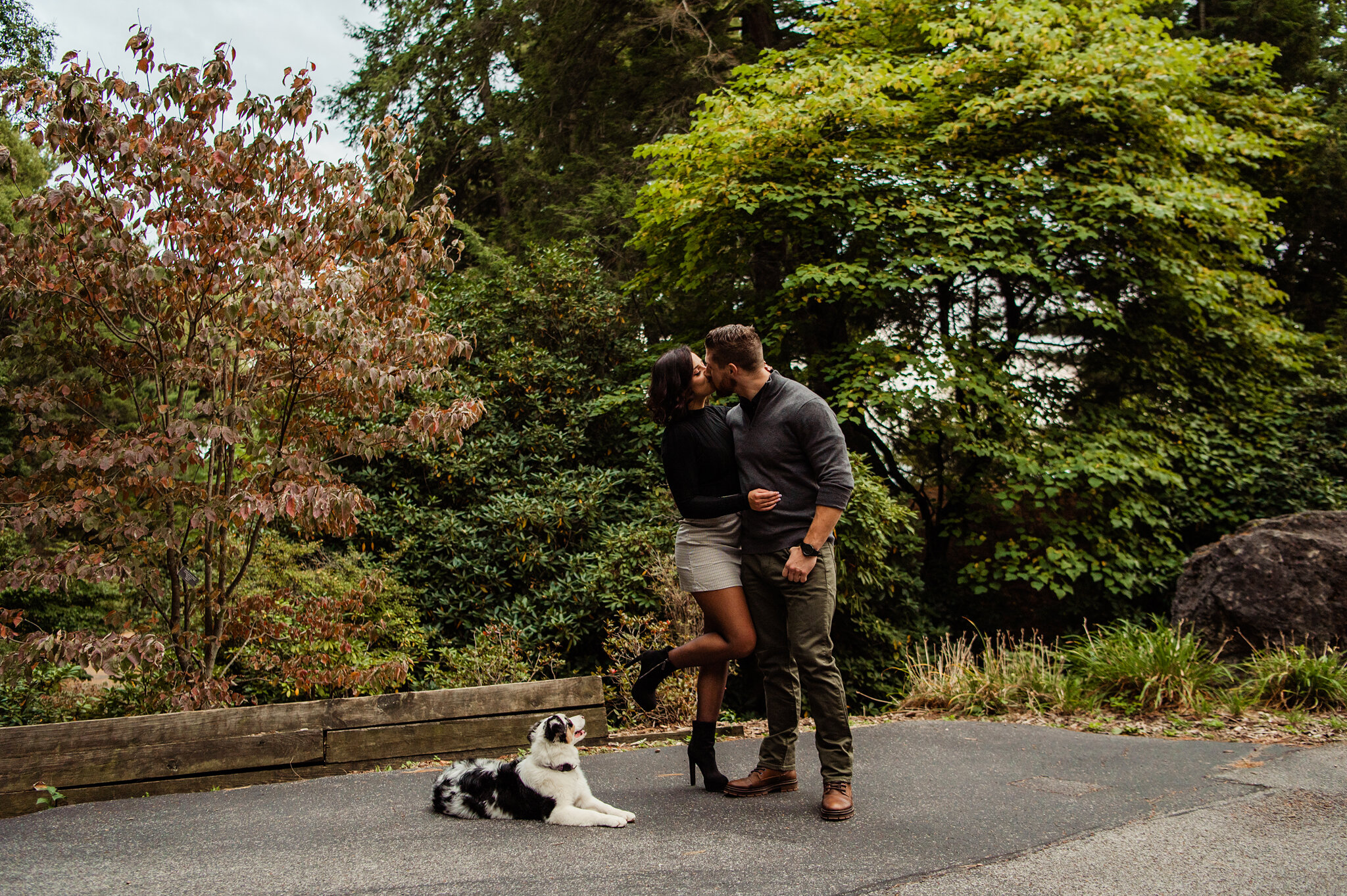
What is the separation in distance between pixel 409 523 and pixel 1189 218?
9211 millimetres

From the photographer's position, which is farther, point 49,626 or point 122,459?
point 49,626

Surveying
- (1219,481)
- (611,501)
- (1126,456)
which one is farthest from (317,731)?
(1219,481)

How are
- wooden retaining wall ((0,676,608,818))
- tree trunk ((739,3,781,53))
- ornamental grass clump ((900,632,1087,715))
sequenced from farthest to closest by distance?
tree trunk ((739,3,781,53))
ornamental grass clump ((900,632,1087,715))
wooden retaining wall ((0,676,608,818))

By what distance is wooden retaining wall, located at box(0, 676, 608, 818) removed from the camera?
13.7 ft

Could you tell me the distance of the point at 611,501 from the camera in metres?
8.94

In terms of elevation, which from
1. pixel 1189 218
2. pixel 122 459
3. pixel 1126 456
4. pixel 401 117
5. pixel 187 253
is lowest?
pixel 1126 456

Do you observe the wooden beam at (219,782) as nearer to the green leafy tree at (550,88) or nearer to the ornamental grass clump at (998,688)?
the ornamental grass clump at (998,688)

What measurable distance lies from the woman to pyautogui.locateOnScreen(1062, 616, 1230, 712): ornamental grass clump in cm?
421

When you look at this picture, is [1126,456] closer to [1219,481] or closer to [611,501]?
[1219,481]

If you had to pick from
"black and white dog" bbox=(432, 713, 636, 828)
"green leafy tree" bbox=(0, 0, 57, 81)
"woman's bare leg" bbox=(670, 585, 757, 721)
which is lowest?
"black and white dog" bbox=(432, 713, 636, 828)

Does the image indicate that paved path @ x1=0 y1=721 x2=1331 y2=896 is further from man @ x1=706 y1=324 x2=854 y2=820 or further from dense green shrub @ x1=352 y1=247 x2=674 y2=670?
dense green shrub @ x1=352 y1=247 x2=674 y2=670

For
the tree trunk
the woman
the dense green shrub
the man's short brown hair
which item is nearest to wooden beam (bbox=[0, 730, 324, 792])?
the woman

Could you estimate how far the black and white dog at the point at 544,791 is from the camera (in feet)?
11.9

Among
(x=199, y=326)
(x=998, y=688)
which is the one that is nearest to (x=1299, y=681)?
(x=998, y=688)
